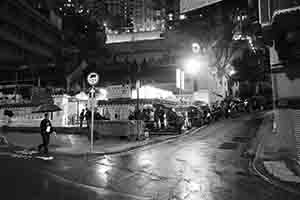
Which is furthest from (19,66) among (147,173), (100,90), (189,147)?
(147,173)

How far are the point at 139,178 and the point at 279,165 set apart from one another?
5.06m

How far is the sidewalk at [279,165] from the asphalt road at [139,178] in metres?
0.43

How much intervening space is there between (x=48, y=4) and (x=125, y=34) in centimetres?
1587

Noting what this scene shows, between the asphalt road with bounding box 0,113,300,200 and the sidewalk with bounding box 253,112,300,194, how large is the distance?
43 centimetres

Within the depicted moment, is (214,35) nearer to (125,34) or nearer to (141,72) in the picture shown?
(141,72)

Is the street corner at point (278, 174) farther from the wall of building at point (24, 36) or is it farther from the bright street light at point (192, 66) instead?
the wall of building at point (24, 36)

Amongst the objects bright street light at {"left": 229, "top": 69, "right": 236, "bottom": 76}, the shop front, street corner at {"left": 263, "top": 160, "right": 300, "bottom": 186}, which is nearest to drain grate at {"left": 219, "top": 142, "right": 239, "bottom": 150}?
the shop front

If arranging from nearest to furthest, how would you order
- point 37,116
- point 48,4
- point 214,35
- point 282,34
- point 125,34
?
point 282,34
point 37,116
point 214,35
point 48,4
point 125,34

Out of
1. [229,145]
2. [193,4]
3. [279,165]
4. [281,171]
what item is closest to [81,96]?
[229,145]

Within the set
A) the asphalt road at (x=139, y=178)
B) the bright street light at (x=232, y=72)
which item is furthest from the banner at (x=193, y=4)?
the bright street light at (x=232, y=72)

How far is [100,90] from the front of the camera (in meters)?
26.0

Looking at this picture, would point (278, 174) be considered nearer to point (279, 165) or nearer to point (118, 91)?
point (279, 165)

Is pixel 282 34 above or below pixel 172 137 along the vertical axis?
above

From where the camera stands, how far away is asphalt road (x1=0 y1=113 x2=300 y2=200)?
5.21 m
